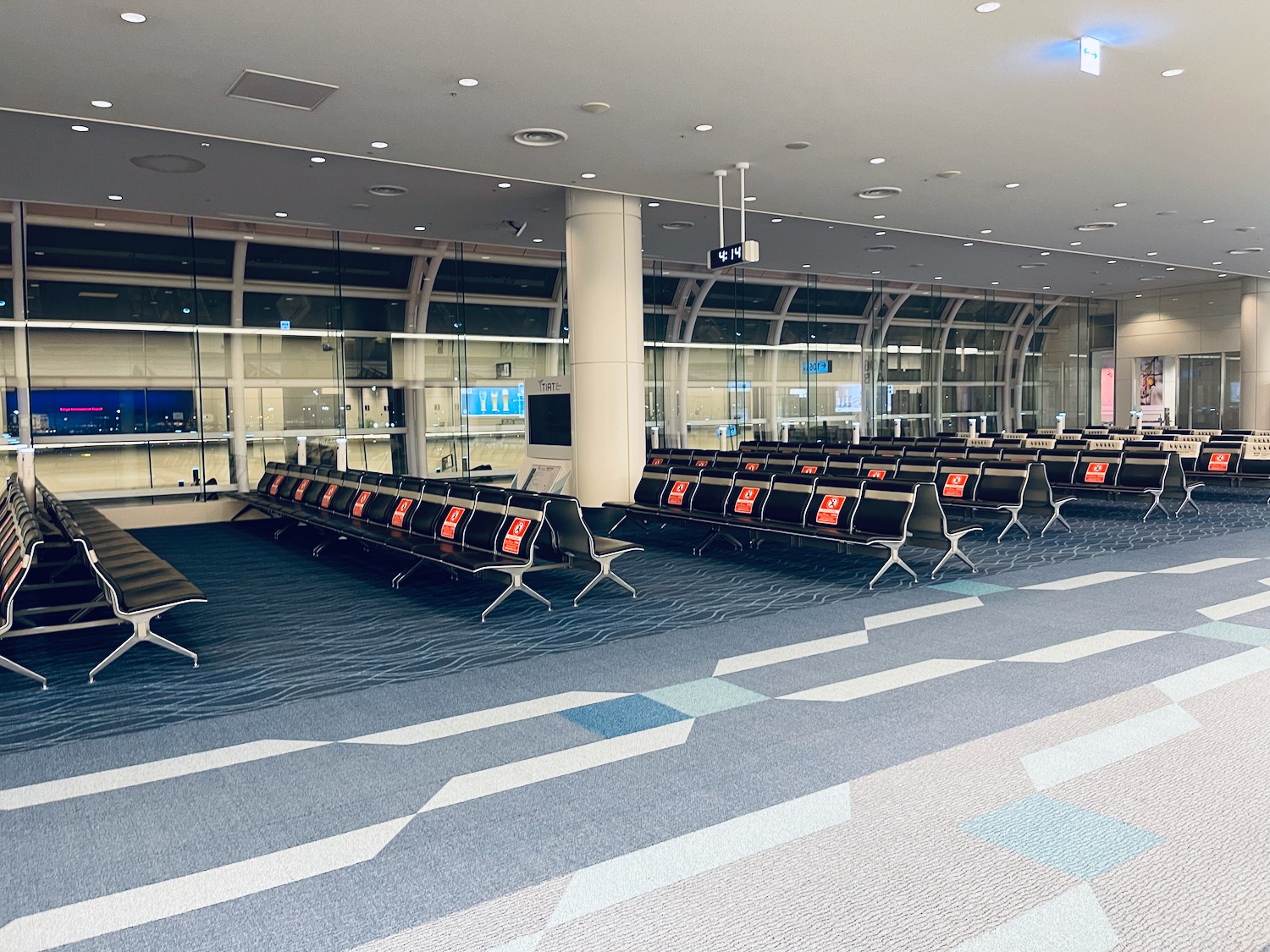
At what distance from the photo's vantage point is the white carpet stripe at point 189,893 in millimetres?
2719

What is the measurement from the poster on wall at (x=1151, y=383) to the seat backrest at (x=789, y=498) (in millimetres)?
A: 19990

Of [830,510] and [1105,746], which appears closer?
[1105,746]

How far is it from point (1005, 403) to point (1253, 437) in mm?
10117

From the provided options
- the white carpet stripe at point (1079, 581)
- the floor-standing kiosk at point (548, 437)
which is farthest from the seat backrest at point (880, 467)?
the floor-standing kiosk at point (548, 437)

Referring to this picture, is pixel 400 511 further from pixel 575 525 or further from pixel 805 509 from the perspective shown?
pixel 805 509

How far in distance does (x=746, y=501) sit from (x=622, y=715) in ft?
16.9

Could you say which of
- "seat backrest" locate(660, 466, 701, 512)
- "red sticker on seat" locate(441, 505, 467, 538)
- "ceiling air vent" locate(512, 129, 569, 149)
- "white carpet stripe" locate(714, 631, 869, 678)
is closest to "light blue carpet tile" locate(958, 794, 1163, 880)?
"white carpet stripe" locate(714, 631, 869, 678)

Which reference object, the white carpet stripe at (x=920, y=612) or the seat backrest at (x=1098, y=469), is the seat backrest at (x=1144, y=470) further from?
the white carpet stripe at (x=920, y=612)

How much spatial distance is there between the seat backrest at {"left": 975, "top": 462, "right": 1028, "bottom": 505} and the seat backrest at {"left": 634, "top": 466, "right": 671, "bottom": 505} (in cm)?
338

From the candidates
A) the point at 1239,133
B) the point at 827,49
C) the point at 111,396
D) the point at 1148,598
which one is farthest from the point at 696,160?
the point at 111,396

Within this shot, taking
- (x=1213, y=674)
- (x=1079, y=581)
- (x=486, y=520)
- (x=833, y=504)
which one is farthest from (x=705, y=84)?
(x=1213, y=674)

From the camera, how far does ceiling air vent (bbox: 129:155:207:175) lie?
9.61 m

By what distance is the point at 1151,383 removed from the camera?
25141 millimetres

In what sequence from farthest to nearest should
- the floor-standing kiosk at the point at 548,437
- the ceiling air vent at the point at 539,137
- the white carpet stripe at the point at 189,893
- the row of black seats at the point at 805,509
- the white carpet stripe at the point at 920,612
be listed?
the floor-standing kiosk at the point at 548,437, the ceiling air vent at the point at 539,137, the row of black seats at the point at 805,509, the white carpet stripe at the point at 920,612, the white carpet stripe at the point at 189,893
